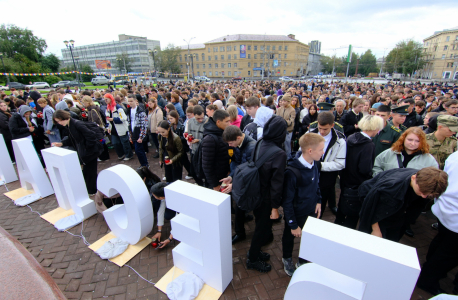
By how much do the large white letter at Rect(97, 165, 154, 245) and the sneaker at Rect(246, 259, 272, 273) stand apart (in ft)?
5.35

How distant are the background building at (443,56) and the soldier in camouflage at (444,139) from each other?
6812 centimetres

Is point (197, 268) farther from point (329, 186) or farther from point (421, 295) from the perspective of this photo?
point (421, 295)

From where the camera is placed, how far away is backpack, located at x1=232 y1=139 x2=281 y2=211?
7.41 ft

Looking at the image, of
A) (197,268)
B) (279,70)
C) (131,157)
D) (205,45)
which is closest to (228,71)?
(205,45)

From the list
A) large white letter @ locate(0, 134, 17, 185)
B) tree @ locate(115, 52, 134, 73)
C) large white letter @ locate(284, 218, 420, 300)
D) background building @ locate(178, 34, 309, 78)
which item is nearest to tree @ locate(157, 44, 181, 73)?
background building @ locate(178, 34, 309, 78)

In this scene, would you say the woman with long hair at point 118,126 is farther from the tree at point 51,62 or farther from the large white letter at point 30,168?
the tree at point 51,62

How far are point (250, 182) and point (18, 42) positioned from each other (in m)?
67.8

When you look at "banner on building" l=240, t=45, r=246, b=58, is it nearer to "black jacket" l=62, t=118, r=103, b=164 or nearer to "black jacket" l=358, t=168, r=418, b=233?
"black jacket" l=62, t=118, r=103, b=164

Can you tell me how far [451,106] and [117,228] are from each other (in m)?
6.75

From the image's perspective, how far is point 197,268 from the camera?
258 cm

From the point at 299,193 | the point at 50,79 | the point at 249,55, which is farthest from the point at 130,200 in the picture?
the point at 249,55

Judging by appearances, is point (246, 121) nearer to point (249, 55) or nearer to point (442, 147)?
point (442, 147)

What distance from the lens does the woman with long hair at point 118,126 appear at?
20.0 feet

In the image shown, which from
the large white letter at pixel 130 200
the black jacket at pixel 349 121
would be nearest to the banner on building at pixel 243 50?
the black jacket at pixel 349 121
